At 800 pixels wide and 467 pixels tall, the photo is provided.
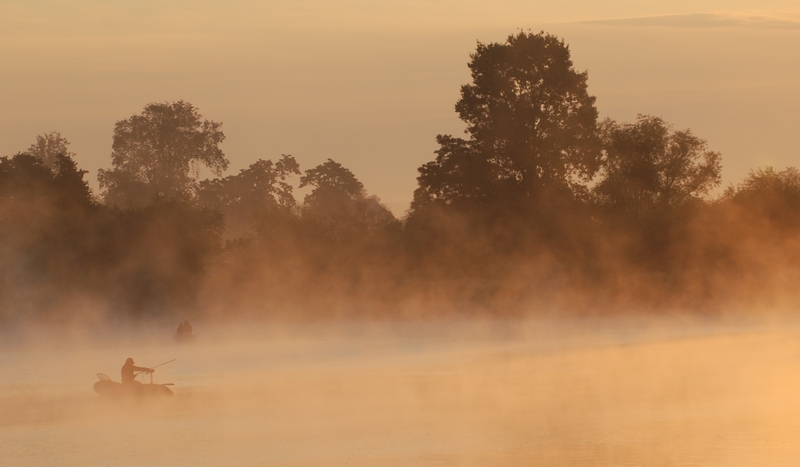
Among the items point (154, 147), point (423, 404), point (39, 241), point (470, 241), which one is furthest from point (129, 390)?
point (154, 147)

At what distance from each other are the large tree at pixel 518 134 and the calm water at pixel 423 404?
1618 centimetres

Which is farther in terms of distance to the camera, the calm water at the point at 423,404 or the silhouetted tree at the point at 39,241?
the silhouetted tree at the point at 39,241

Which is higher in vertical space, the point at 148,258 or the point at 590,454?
the point at 148,258

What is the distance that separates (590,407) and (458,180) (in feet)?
107

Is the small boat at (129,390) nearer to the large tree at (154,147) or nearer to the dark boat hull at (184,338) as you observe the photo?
the dark boat hull at (184,338)

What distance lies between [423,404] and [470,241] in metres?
29.8

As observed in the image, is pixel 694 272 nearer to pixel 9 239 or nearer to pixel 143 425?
pixel 9 239

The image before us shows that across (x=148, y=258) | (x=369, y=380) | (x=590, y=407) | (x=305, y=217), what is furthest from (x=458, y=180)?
(x=590, y=407)

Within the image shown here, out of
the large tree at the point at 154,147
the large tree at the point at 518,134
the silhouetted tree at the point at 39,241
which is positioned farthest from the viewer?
the large tree at the point at 154,147

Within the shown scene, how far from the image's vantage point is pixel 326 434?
1911 centimetres

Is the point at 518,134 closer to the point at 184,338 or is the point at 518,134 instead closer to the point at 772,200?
the point at 772,200

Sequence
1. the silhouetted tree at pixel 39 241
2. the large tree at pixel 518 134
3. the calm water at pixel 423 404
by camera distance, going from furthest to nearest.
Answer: the large tree at pixel 518 134 → the silhouetted tree at pixel 39 241 → the calm water at pixel 423 404

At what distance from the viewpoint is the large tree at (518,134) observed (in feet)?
173

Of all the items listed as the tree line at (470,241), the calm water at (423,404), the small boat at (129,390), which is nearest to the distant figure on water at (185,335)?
the calm water at (423,404)
